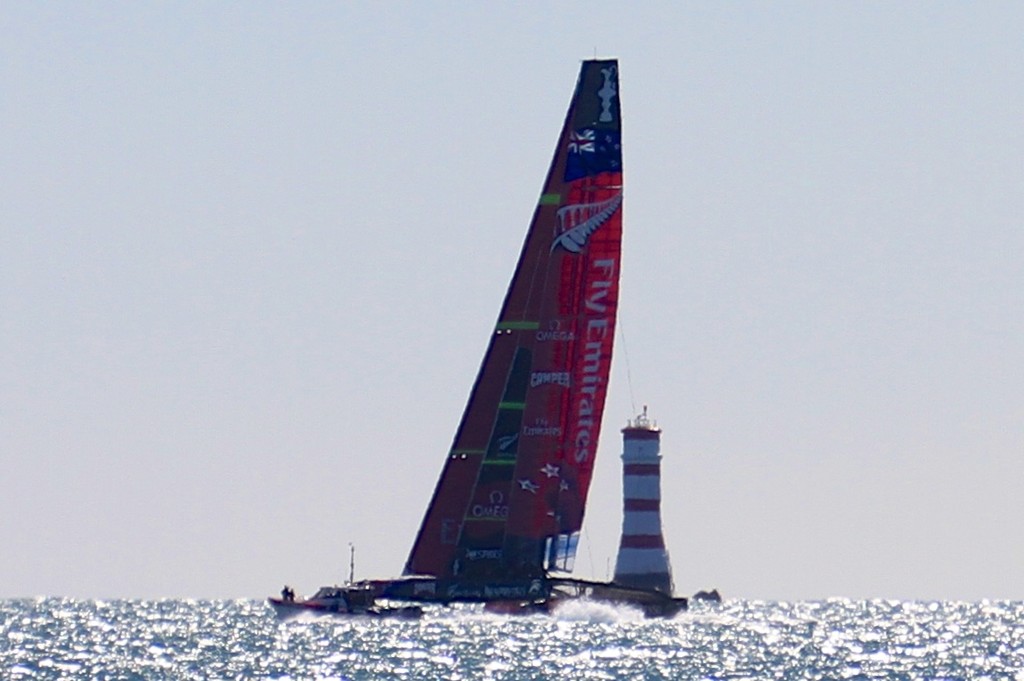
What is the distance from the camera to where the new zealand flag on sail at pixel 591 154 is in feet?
325

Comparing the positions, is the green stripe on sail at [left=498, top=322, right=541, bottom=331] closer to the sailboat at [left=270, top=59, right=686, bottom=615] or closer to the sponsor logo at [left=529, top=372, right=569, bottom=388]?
the sailboat at [left=270, top=59, right=686, bottom=615]

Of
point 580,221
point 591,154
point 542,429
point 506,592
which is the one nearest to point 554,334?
point 542,429

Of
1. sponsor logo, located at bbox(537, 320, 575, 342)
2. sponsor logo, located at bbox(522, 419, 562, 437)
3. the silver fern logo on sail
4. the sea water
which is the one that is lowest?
the sea water

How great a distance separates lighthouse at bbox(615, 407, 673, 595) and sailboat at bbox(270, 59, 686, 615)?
25.3 metres

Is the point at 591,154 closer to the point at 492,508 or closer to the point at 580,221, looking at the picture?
the point at 580,221

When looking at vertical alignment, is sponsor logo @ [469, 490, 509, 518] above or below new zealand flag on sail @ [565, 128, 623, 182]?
below

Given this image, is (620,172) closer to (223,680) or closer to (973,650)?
(973,650)

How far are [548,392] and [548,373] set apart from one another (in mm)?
613

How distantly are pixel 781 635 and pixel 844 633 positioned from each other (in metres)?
4.64

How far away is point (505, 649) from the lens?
9044cm

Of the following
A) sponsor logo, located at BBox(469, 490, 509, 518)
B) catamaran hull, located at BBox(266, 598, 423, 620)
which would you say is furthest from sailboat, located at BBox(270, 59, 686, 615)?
catamaran hull, located at BBox(266, 598, 423, 620)

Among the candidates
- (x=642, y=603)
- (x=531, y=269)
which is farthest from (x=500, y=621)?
(x=531, y=269)

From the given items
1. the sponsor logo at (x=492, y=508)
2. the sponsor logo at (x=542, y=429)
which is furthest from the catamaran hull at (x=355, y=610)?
the sponsor logo at (x=542, y=429)

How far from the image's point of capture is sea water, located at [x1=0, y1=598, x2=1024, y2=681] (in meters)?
79.2
